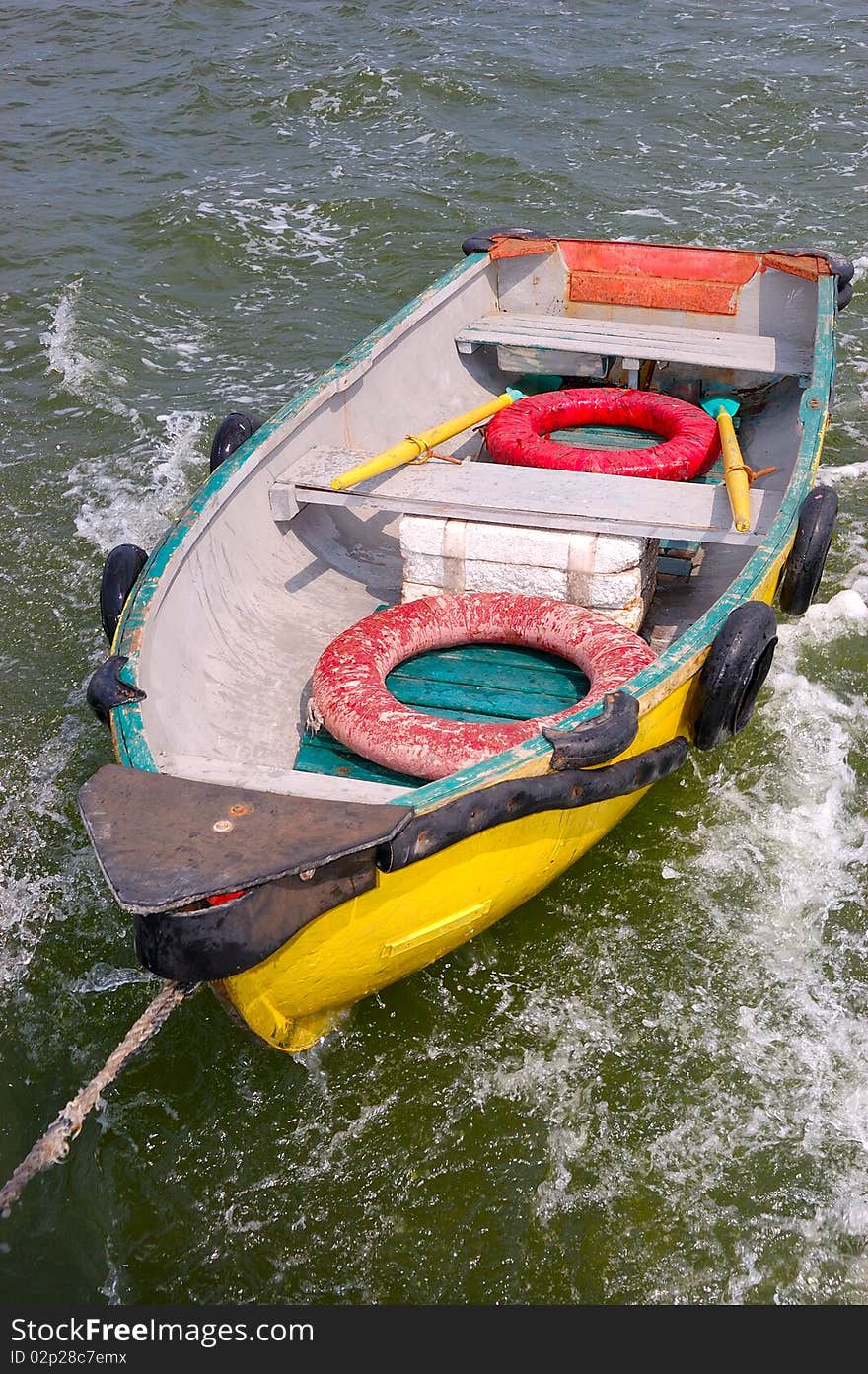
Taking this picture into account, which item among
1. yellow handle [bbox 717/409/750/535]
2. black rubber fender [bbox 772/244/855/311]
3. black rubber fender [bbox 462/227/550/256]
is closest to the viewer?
yellow handle [bbox 717/409/750/535]

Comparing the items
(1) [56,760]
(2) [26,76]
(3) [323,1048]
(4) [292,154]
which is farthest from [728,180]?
(3) [323,1048]

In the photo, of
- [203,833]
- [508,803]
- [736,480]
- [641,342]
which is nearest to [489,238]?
[641,342]

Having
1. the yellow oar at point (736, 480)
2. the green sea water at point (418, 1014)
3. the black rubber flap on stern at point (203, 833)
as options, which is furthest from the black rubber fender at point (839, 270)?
the black rubber flap on stern at point (203, 833)

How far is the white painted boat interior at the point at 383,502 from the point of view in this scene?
5.12 m

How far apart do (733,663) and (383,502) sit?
1941 millimetres

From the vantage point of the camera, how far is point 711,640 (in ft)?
16.0

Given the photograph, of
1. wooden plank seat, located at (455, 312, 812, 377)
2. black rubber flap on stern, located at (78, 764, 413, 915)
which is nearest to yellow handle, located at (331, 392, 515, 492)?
wooden plank seat, located at (455, 312, 812, 377)

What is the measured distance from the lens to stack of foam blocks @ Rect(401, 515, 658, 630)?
557cm

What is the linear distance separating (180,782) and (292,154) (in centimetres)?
1260

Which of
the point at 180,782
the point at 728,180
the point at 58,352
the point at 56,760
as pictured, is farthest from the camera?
the point at 728,180

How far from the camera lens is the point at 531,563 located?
5.68m

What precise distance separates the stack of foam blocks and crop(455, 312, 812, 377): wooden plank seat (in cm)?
231

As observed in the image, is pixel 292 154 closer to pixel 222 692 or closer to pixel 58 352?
pixel 58 352

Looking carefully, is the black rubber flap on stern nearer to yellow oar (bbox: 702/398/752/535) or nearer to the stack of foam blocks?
the stack of foam blocks
